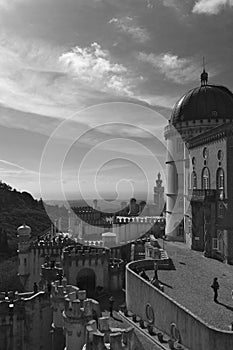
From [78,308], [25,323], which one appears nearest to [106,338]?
[78,308]

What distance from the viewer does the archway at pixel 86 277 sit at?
3125 centimetres

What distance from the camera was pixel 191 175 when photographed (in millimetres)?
38531

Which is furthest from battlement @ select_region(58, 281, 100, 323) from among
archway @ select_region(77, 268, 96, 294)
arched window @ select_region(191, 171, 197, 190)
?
arched window @ select_region(191, 171, 197, 190)

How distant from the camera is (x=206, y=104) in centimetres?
3988

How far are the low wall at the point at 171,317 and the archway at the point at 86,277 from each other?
267 inches

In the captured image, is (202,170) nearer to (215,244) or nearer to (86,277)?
(215,244)

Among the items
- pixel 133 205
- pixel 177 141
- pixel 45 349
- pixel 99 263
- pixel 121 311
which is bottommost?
pixel 45 349

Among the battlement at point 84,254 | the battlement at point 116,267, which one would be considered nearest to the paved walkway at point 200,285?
the battlement at point 116,267

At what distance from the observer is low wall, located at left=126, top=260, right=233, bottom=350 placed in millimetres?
14719

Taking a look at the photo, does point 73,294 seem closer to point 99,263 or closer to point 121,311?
point 121,311

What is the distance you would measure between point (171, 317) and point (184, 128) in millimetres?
27018

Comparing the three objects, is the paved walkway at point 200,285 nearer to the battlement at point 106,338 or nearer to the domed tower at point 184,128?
the battlement at point 106,338

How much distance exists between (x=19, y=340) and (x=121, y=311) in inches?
328

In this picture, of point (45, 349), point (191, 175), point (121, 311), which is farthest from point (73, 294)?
point (191, 175)
